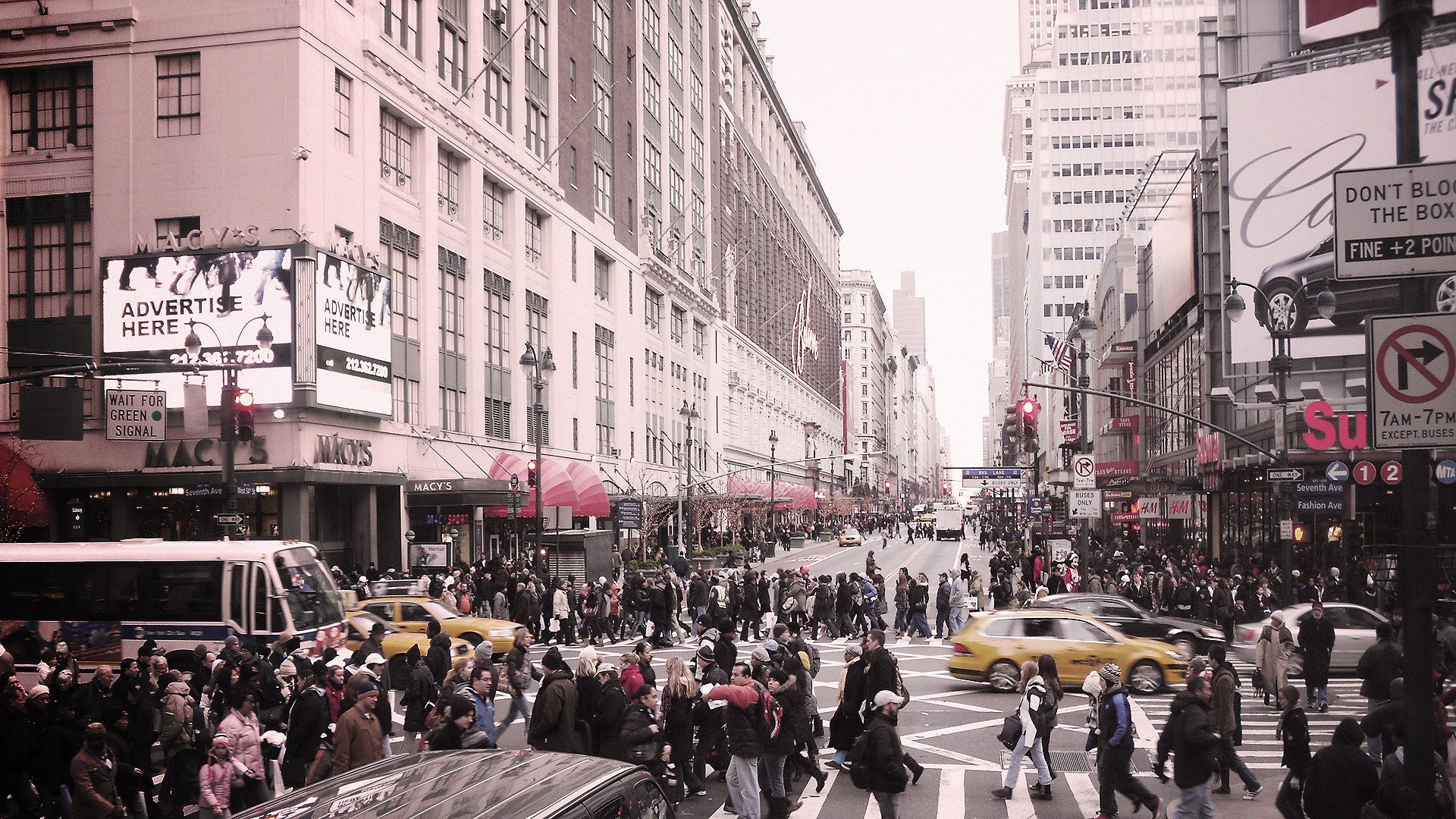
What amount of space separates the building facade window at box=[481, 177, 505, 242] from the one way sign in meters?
43.0

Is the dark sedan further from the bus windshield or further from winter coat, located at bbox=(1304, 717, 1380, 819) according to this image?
the bus windshield

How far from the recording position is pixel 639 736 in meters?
11.9

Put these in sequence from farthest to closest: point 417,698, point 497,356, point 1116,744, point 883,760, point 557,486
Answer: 1. point 497,356
2. point 557,486
3. point 417,698
4. point 1116,744
5. point 883,760

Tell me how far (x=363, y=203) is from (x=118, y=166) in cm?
694

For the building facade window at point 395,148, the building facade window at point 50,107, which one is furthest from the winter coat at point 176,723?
the building facade window at point 50,107

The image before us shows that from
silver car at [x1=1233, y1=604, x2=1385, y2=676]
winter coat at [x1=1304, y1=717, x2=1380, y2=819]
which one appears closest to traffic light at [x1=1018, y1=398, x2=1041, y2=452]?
silver car at [x1=1233, y1=604, x2=1385, y2=676]

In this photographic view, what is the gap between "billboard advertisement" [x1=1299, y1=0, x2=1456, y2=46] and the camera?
42.7m

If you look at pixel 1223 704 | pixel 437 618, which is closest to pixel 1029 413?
pixel 437 618

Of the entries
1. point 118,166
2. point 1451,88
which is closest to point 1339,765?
point 118,166

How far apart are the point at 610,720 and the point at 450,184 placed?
35979mm

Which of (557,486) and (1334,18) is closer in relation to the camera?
(1334,18)

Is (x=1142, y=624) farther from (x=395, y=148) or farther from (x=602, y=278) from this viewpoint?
(x=602, y=278)

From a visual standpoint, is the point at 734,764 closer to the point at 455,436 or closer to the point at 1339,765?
the point at 1339,765

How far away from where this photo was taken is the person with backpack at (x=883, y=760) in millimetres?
10344
